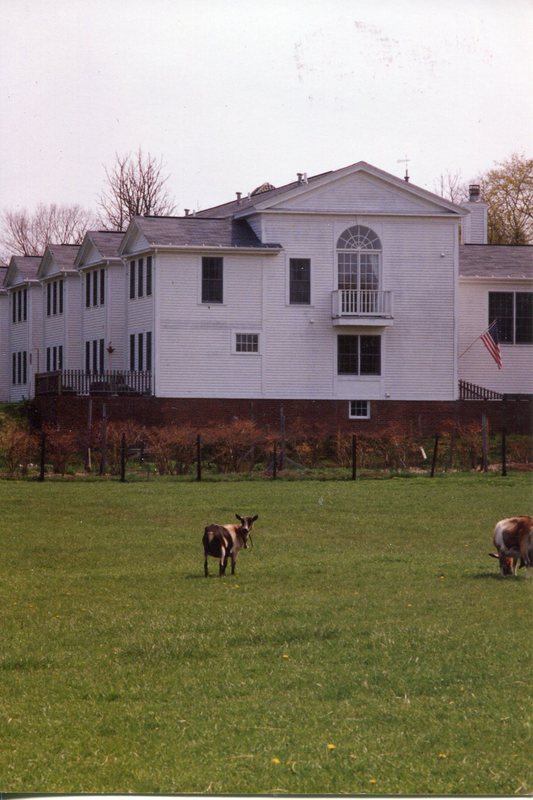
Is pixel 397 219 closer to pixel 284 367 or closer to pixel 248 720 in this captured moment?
pixel 284 367

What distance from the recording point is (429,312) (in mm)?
42094

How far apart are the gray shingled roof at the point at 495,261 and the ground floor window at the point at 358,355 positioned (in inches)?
161

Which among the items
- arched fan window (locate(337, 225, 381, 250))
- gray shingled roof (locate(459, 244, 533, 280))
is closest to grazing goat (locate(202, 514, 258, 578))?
arched fan window (locate(337, 225, 381, 250))

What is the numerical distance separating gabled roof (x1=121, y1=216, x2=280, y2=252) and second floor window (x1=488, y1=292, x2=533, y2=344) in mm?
7926

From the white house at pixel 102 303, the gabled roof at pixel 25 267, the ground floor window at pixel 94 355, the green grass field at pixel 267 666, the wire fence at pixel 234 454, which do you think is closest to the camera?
the green grass field at pixel 267 666

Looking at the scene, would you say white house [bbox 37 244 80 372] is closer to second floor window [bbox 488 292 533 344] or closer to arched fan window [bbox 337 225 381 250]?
arched fan window [bbox 337 225 381 250]

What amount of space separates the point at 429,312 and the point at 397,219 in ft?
10.0

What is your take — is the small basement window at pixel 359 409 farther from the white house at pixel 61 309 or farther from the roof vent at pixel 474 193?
the white house at pixel 61 309

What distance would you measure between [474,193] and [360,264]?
27.9 ft

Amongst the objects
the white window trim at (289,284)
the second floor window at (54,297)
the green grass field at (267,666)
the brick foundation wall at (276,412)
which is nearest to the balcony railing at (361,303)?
the white window trim at (289,284)

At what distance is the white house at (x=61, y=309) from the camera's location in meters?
45.5

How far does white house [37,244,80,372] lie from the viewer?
45.5 metres

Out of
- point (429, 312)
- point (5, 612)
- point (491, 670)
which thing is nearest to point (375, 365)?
point (429, 312)

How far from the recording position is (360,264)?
41406 mm
